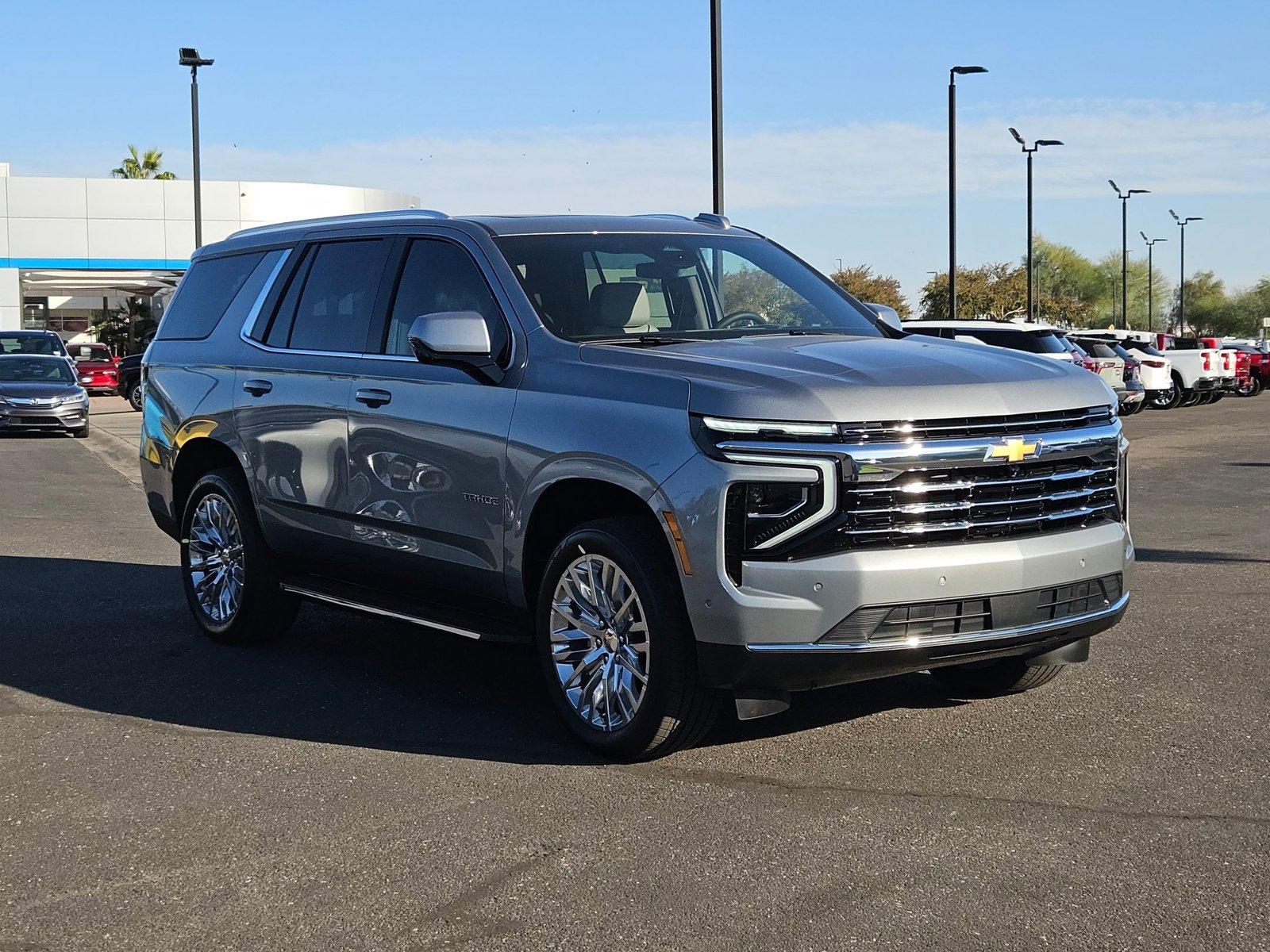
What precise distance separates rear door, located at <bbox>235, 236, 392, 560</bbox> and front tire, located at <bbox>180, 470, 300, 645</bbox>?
0.50 ft

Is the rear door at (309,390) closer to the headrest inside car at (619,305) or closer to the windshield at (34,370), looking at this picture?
the headrest inside car at (619,305)

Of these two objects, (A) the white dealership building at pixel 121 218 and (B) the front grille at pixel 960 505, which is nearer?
(B) the front grille at pixel 960 505

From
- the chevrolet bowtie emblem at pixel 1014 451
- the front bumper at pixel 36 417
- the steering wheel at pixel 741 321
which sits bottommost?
the front bumper at pixel 36 417

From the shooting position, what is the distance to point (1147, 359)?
120 feet

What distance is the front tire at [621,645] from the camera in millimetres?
5340

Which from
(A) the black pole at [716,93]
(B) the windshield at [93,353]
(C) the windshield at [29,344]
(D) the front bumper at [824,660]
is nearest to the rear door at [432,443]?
(D) the front bumper at [824,660]

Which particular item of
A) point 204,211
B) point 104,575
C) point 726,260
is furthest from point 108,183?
point 726,260

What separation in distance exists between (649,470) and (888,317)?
2231 mm

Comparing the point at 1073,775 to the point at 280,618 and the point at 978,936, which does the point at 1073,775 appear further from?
the point at 280,618

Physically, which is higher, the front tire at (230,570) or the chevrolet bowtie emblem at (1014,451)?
the chevrolet bowtie emblem at (1014,451)

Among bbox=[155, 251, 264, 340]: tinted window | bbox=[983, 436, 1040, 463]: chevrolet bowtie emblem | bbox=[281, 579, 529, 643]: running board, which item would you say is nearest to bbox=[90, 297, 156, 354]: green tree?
bbox=[155, 251, 264, 340]: tinted window

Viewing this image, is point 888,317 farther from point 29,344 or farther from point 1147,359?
point 1147,359

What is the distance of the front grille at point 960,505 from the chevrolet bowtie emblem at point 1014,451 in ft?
0.09

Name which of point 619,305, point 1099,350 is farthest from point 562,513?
point 1099,350
